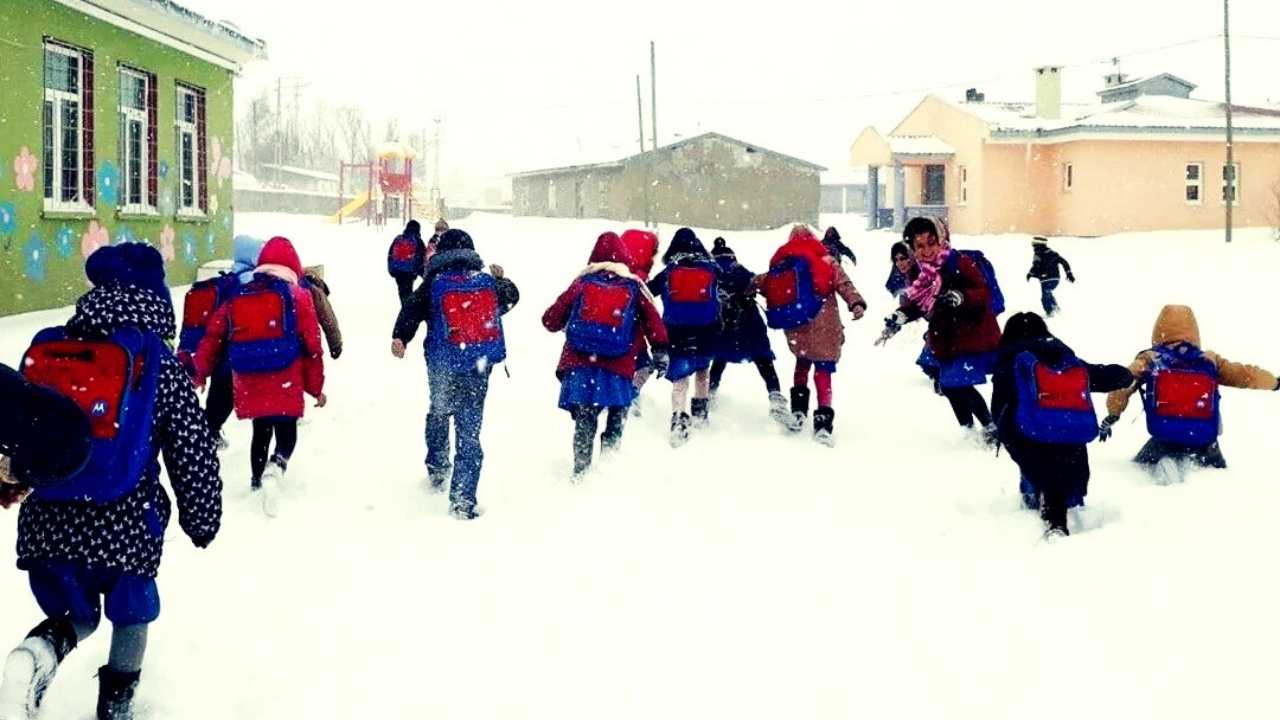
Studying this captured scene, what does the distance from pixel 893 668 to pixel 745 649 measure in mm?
583

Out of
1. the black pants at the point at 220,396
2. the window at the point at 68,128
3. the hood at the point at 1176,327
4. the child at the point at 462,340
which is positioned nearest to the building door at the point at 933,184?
the window at the point at 68,128

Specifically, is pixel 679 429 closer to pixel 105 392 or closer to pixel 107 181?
pixel 105 392

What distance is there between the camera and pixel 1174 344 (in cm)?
699

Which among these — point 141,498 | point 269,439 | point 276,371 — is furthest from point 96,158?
point 141,498

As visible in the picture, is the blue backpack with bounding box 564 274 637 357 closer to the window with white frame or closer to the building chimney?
the window with white frame

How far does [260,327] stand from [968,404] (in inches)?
193

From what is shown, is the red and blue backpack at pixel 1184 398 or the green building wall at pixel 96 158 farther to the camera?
the green building wall at pixel 96 158

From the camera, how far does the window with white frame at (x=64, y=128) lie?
13289 millimetres

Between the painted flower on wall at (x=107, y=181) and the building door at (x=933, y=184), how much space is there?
31427 millimetres

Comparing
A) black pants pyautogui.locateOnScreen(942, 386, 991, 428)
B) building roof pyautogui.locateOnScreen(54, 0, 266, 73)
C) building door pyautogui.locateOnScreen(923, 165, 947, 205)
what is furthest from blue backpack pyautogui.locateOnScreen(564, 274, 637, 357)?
building door pyautogui.locateOnScreen(923, 165, 947, 205)

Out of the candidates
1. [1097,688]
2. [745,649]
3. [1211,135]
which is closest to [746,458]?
[745,649]

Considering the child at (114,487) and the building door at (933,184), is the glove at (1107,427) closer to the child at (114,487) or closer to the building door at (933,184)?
the child at (114,487)

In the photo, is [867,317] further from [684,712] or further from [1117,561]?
[684,712]

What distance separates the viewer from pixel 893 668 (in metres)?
4.34
